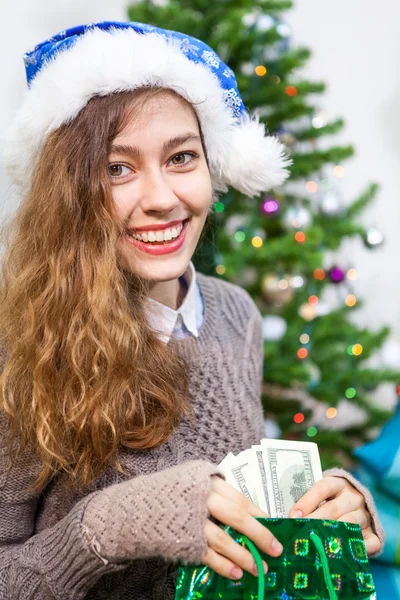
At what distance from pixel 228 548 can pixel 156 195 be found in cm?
61

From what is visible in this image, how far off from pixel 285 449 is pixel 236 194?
1.29m

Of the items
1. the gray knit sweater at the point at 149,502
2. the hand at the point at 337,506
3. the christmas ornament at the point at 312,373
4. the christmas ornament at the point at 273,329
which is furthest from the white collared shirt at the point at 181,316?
the christmas ornament at the point at 312,373

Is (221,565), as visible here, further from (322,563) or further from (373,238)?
(373,238)

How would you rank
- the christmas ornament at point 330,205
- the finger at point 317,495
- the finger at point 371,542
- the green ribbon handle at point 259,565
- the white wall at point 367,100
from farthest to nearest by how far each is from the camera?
the white wall at point 367,100, the christmas ornament at point 330,205, the finger at point 371,542, the finger at point 317,495, the green ribbon handle at point 259,565

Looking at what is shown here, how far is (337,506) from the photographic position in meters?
1.13

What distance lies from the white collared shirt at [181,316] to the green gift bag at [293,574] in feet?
1.62

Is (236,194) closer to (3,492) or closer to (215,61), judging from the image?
(215,61)

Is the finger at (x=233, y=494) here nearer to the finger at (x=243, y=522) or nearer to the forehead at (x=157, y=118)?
the finger at (x=243, y=522)

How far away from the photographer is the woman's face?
3.93 ft

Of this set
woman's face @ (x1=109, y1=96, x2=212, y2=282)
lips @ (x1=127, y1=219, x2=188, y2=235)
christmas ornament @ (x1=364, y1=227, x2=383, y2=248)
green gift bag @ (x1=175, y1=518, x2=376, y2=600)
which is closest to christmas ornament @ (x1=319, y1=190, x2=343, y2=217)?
christmas ornament @ (x1=364, y1=227, x2=383, y2=248)

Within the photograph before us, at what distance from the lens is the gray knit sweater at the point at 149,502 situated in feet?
3.19

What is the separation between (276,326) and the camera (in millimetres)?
2244

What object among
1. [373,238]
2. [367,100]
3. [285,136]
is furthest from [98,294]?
[367,100]

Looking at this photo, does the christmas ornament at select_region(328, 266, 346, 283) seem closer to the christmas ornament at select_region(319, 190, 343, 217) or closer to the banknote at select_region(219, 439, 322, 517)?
the christmas ornament at select_region(319, 190, 343, 217)
